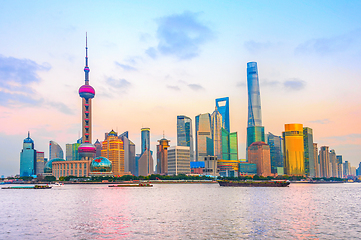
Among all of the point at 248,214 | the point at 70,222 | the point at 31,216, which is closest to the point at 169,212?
the point at 248,214

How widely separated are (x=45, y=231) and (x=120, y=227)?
13.8m

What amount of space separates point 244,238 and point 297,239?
338 inches

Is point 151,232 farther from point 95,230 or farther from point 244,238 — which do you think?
point 244,238

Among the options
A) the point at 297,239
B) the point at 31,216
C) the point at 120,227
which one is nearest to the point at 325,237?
the point at 297,239

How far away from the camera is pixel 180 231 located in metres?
67.8

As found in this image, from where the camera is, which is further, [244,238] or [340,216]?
[340,216]

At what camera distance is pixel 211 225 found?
74.4 m

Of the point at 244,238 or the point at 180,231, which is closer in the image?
the point at 244,238

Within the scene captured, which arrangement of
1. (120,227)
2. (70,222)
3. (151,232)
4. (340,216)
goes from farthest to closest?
(340,216) → (70,222) → (120,227) → (151,232)

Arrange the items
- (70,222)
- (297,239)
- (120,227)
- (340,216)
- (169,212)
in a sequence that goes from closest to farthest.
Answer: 1. (297,239)
2. (120,227)
3. (70,222)
4. (340,216)
5. (169,212)

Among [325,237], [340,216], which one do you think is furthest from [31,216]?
[340,216]

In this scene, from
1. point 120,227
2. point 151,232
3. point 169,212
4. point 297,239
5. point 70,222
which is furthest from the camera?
point 169,212

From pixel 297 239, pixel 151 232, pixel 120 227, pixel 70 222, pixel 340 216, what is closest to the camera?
pixel 297 239

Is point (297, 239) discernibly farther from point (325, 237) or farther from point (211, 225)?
point (211, 225)
